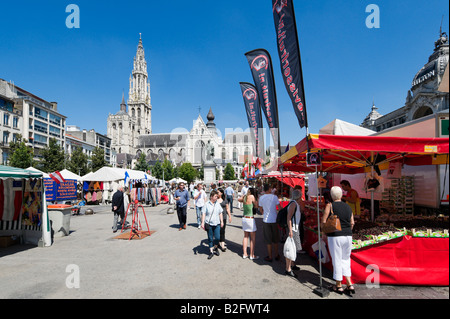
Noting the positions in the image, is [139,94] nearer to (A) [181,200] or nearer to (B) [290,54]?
(A) [181,200]

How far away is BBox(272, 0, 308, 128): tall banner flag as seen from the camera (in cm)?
597

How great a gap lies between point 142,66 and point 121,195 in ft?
401

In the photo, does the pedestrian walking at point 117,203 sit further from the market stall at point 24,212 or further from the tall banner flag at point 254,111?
the tall banner flag at point 254,111

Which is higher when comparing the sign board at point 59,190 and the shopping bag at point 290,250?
the sign board at point 59,190

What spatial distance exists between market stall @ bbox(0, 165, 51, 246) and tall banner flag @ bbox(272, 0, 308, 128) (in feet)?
27.6

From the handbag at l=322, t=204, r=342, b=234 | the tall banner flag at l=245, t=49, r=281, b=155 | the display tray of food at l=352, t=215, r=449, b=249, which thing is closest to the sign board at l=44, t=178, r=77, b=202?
the tall banner flag at l=245, t=49, r=281, b=155

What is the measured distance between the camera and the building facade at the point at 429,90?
31.9m

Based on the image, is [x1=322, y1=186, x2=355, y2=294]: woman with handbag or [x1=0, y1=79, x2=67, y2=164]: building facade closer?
[x1=322, y1=186, x2=355, y2=294]: woman with handbag

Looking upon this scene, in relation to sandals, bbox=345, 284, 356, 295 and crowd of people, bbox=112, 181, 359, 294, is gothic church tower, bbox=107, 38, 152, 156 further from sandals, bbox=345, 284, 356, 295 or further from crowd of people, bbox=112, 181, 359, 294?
sandals, bbox=345, 284, 356, 295

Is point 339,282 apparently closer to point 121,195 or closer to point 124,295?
point 124,295

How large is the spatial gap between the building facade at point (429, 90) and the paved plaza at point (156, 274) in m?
37.8

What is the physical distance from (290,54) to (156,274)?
6461 millimetres

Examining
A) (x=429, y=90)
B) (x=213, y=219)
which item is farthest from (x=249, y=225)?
(x=429, y=90)

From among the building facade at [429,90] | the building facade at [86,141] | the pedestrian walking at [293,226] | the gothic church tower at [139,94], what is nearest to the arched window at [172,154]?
the gothic church tower at [139,94]
